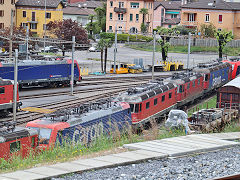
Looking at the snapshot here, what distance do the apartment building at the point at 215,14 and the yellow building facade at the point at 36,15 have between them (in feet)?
85.0

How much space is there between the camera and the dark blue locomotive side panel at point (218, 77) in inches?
1876

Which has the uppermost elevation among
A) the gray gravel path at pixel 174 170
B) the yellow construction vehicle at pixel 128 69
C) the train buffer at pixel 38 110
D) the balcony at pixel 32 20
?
the balcony at pixel 32 20

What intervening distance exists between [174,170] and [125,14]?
98898 millimetres

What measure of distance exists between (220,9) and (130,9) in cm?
2474

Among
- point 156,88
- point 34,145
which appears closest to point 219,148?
point 34,145

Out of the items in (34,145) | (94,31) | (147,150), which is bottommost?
(34,145)

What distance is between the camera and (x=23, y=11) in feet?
311

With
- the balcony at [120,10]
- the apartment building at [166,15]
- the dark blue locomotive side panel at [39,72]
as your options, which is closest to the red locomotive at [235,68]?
the dark blue locomotive side panel at [39,72]

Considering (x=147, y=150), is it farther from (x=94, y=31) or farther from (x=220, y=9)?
(x=94, y=31)

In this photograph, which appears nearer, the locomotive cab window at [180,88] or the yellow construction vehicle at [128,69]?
the locomotive cab window at [180,88]

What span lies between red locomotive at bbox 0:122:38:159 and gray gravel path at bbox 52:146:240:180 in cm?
706

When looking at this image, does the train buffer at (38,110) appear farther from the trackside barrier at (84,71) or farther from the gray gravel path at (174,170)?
the trackside barrier at (84,71)

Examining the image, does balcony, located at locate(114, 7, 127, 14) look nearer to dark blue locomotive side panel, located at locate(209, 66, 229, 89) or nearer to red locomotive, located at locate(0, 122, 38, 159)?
dark blue locomotive side panel, located at locate(209, 66, 229, 89)

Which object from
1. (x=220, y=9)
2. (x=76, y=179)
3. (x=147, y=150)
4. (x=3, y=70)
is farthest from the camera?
(x=220, y=9)
